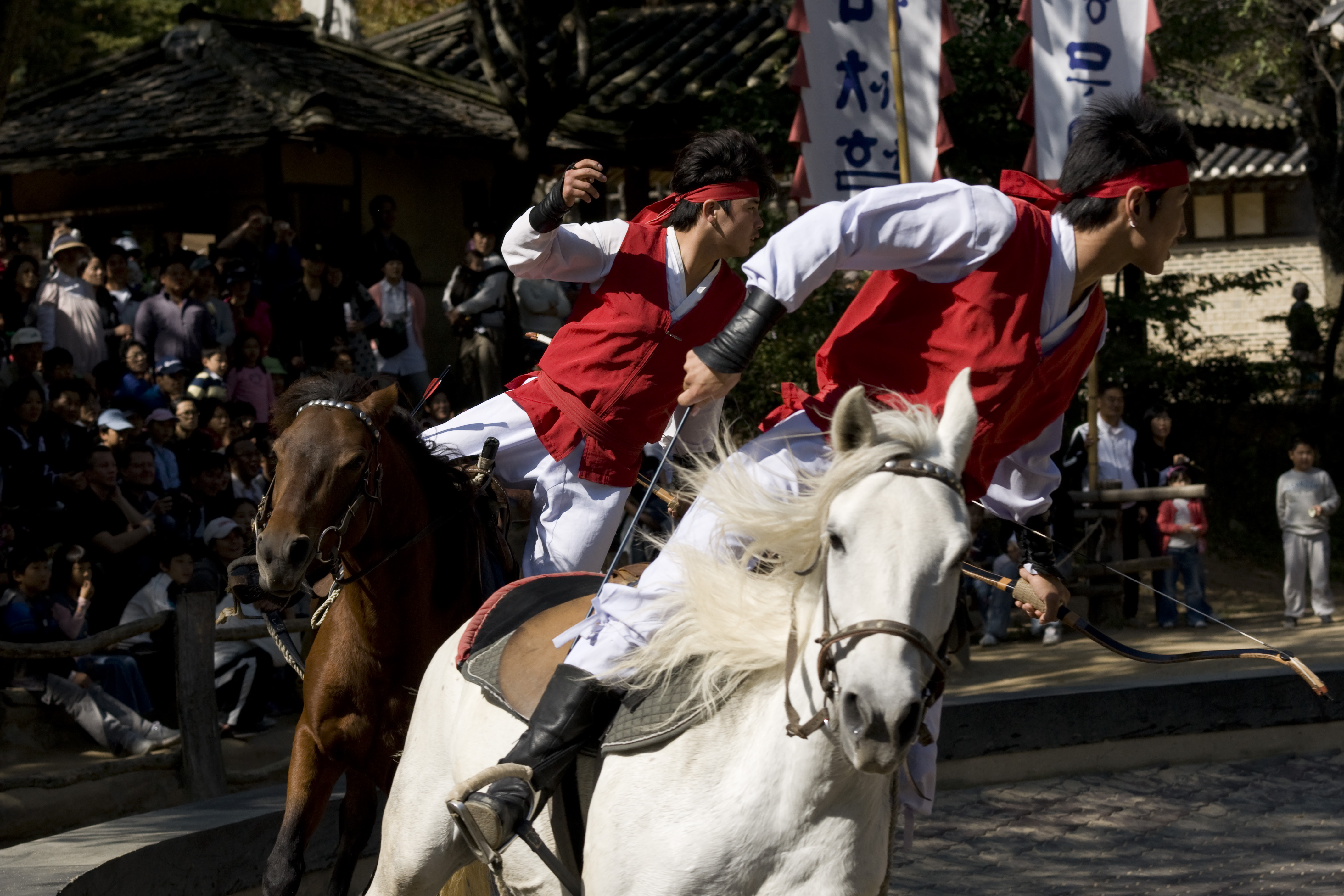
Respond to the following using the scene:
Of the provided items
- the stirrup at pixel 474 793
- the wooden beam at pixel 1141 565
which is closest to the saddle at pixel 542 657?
the stirrup at pixel 474 793

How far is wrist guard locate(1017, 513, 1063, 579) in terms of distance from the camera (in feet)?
12.2

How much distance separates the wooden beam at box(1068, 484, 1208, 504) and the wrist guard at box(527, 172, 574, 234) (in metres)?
9.42

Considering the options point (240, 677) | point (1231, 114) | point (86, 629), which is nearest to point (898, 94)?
point (240, 677)

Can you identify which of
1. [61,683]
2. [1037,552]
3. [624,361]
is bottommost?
[61,683]

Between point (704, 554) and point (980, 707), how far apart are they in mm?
4182

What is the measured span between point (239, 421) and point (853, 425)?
792 centimetres

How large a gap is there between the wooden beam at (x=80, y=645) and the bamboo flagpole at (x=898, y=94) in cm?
583

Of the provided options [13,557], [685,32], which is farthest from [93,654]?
[685,32]

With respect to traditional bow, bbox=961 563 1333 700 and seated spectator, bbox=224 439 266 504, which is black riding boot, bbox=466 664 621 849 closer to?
traditional bow, bbox=961 563 1333 700

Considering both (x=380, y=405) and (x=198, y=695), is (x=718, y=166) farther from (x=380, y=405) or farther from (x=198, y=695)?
(x=198, y=695)

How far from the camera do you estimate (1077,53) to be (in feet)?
34.9

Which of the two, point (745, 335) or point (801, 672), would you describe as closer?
point (801, 672)

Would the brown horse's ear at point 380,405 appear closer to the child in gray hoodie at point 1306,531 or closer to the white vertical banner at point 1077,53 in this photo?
the white vertical banner at point 1077,53

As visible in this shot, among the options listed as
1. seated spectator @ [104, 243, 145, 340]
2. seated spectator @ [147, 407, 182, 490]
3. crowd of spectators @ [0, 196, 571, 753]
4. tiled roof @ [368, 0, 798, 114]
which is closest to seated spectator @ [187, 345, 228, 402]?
crowd of spectators @ [0, 196, 571, 753]
